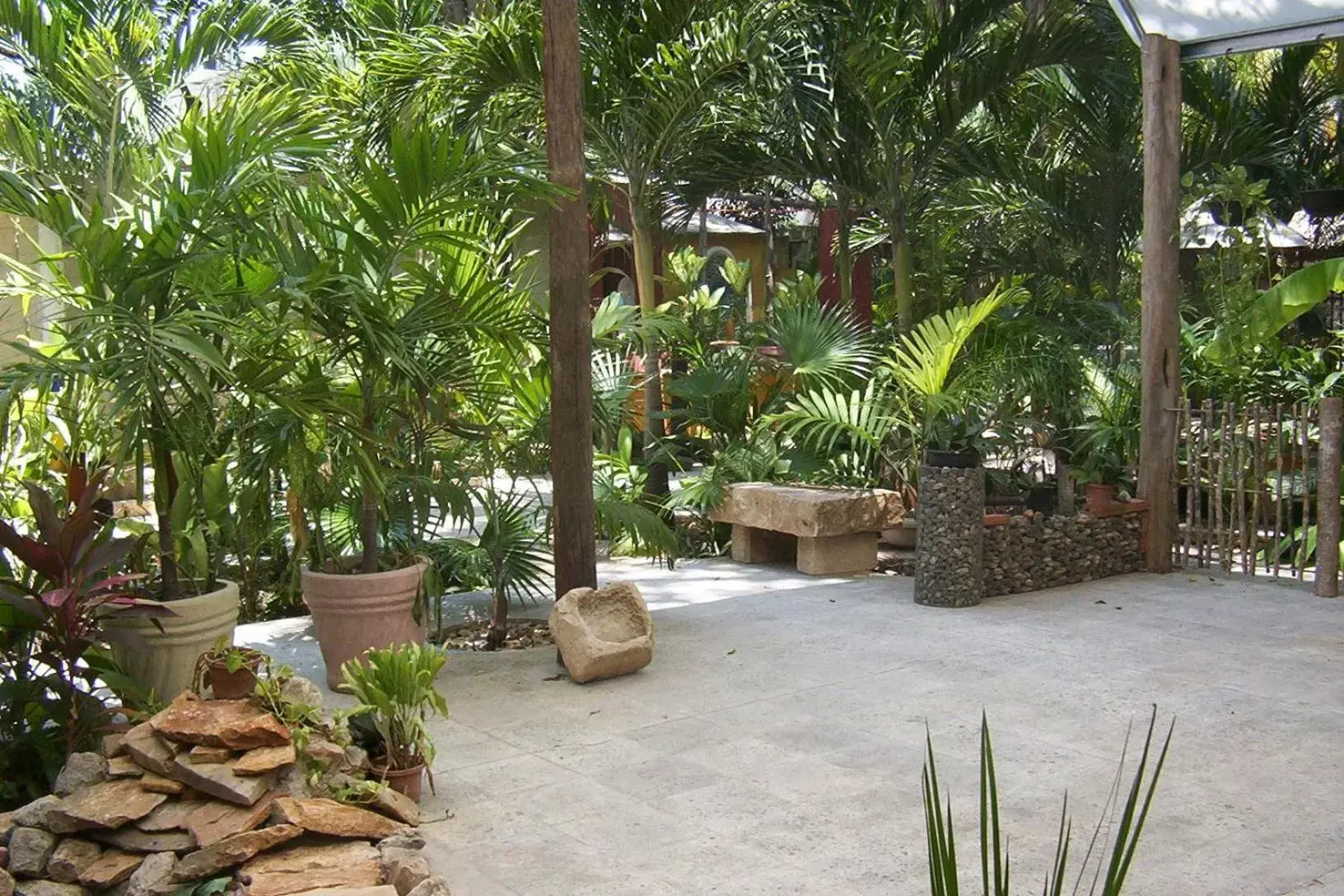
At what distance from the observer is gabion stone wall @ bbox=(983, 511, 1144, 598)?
25.6 ft

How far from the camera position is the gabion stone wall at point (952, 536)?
7414mm

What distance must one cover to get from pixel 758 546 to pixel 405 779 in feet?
16.2

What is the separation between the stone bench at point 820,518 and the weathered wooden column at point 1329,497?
7.80 ft

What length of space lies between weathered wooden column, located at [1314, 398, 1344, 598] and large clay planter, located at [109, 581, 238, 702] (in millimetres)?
5732

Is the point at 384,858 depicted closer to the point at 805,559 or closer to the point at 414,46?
the point at 805,559

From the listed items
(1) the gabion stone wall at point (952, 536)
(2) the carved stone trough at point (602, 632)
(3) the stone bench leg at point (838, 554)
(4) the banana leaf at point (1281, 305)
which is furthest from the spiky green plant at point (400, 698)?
(4) the banana leaf at point (1281, 305)

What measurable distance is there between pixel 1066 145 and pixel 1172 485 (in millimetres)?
4594

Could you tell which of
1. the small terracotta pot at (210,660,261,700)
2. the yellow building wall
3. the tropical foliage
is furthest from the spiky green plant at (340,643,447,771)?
the yellow building wall

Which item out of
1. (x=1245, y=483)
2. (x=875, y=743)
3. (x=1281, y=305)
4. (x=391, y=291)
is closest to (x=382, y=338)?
(x=391, y=291)

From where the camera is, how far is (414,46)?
8883 millimetres

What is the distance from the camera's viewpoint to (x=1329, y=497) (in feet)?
24.6

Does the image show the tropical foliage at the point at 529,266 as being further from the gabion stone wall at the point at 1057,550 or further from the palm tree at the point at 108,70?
the gabion stone wall at the point at 1057,550

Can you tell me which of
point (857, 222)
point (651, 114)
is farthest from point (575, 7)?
point (857, 222)

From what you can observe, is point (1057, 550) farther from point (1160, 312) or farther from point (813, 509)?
point (1160, 312)
